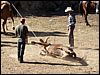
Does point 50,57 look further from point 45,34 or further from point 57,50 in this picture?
point 45,34

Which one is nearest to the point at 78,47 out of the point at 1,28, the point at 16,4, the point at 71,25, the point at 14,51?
the point at 71,25

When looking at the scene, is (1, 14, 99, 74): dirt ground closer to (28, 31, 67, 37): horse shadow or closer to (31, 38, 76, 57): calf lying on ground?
(28, 31, 67, 37): horse shadow

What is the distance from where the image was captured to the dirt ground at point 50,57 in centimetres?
1240

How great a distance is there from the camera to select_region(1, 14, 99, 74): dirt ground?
488 inches

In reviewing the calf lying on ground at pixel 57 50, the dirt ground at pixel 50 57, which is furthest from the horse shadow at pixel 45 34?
the calf lying on ground at pixel 57 50

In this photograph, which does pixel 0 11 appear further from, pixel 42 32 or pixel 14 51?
pixel 14 51

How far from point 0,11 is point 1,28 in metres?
1.32

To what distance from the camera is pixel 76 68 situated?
41.3 feet

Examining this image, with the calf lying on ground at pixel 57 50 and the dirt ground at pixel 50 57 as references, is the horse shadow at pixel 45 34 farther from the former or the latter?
the calf lying on ground at pixel 57 50

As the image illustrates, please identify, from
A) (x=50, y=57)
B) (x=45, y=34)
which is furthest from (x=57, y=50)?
(x=45, y=34)

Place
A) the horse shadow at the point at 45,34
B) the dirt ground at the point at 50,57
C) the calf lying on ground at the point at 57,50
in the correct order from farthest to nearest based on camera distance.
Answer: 1. the horse shadow at the point at 45,34
2. the calf lying on ground at the point at 57,50
3. the dirt ground at the point at 50,57

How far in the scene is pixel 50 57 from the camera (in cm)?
1415

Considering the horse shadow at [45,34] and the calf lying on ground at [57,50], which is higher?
the horse shadow at [45,34]

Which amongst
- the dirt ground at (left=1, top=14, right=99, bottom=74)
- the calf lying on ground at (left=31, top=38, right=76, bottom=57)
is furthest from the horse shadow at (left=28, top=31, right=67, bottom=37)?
the calf lying on ground at (left=31, top=38, right=76, bottom=57)
